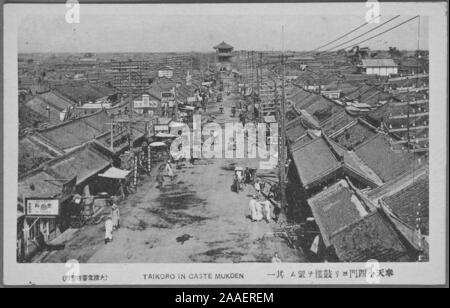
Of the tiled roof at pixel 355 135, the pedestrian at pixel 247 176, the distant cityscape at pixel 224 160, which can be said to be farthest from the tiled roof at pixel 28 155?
Answer: the tiled roof at pixel 355 135

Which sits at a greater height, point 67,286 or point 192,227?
point 192,227

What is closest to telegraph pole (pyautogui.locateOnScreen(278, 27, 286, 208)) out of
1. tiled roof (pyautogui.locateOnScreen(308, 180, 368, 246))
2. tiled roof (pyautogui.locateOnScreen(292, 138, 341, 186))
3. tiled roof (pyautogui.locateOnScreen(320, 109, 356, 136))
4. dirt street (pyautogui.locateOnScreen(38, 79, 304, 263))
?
tiled roof (pyautogui.locateOnScreen(292, 138, 341, 186))

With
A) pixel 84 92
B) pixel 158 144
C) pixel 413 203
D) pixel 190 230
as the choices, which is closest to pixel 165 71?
pixel 158 144

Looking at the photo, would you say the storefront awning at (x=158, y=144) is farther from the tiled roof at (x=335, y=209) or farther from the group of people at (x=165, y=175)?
the tiled roof at (x=335, y=209)

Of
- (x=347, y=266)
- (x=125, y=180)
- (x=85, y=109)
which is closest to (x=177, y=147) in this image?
(x=125, y=180)

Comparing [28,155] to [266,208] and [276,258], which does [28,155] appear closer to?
[266,208]

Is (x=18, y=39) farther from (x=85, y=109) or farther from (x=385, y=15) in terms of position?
(x=385, y=15)
